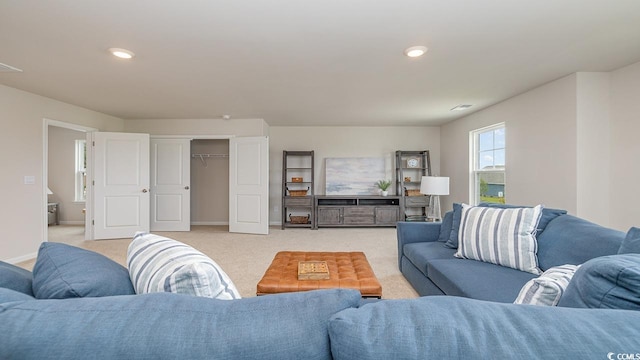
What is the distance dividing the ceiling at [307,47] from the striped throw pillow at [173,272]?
5.29 ft

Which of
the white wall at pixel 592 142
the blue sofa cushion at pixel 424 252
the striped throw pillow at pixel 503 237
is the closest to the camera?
the striped throw pillow at pixel 503 237

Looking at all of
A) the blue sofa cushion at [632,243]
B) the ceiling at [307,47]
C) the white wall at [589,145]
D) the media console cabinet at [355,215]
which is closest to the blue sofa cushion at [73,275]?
the ceiling at [307,47]

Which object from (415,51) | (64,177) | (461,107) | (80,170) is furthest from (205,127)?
(461,107)

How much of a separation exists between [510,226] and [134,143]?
5.75m

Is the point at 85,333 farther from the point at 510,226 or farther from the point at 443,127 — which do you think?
the point at 443,127

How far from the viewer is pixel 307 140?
6.35 meters

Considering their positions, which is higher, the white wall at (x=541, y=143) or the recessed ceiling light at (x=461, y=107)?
the recessed ceiling light at (x=461, y=107)

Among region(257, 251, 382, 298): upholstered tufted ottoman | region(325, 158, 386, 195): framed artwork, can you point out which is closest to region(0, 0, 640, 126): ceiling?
region(257, 251, 382, 298): upholstered tufted ottoman

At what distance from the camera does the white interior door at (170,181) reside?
219 inches

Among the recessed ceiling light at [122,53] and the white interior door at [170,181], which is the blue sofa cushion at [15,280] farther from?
the white interior door at [170,181]

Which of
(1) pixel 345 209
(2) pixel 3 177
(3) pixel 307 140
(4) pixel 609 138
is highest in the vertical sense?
(3) pixel 307 140

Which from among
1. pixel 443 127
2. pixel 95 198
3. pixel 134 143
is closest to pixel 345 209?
pixel 443 127

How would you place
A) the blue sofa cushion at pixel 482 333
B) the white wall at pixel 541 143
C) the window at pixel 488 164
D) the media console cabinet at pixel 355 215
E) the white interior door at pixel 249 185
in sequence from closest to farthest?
the blue sofa cushion at pixel 482 333 < the white wall at pixel 541 143 < the window at pixel 488 164 < the white interior door at pixel 249 185 < the media console cabinet at pixel 355 215

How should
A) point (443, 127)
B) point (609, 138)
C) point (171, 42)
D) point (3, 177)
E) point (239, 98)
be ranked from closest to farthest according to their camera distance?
point (171, 42) → point (609, 138) → point (3, 177) → point (239, 98) → point (443, 127)
